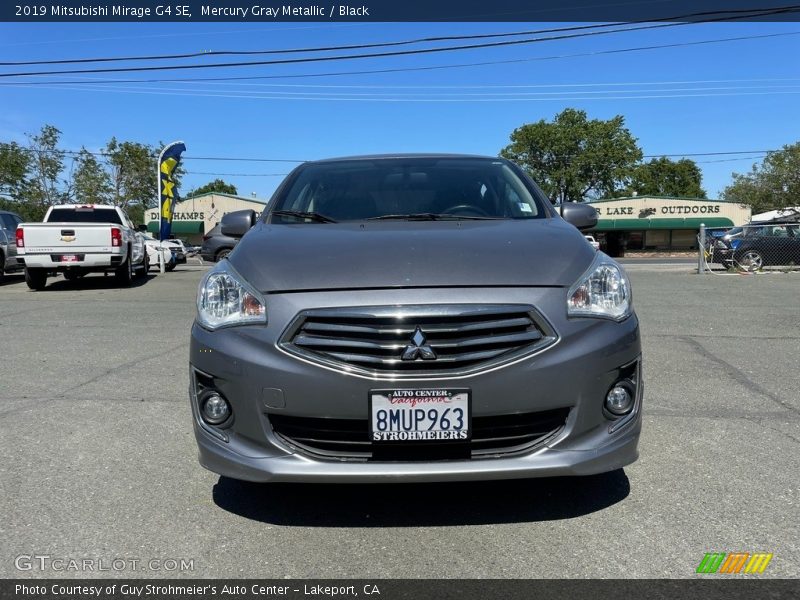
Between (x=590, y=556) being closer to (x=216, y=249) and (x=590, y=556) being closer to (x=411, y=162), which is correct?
(x=411, y=162)

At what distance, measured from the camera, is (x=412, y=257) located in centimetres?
289

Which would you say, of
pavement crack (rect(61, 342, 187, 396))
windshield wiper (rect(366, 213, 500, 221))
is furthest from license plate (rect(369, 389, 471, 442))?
pavement crack (rect(61, 342, 187, 396))

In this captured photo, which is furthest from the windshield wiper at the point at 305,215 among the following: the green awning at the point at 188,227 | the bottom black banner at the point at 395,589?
the green awning at the point at 188,227

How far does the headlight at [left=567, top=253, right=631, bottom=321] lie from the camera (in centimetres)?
277

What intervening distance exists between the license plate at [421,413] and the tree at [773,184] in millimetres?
54376

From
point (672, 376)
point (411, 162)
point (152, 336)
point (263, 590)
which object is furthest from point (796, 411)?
point (152, 336)

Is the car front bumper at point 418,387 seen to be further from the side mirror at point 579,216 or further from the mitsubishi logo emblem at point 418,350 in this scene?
the side mirror at point 579,216

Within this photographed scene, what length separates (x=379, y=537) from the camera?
2777mm

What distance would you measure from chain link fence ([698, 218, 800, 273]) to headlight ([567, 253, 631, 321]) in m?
16.6

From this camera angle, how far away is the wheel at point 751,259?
58.4ft

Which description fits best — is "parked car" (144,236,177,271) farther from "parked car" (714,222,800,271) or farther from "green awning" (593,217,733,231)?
"green awning" (593,217,733,231)

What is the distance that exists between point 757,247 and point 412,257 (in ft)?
60.6

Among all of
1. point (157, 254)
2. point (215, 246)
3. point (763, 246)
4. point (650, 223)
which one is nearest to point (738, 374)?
point (763, 246)

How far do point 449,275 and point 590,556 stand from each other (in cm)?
123
